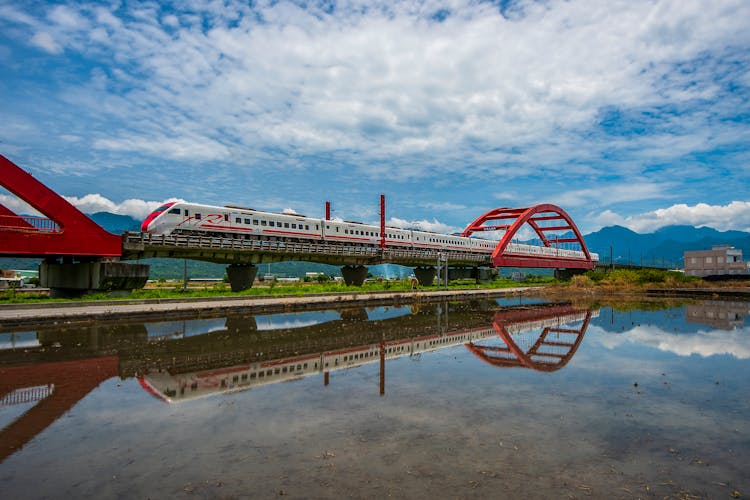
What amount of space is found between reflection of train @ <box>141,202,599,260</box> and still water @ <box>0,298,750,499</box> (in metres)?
17.8

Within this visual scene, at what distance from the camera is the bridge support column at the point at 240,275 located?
124 feet

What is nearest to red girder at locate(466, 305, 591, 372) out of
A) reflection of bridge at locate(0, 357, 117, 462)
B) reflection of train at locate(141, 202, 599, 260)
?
reflection of bridge at locate(0, 357, 117, 462)

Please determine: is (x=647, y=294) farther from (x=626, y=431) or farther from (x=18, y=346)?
(x=18, y=346)

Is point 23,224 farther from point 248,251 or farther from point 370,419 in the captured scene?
point 370,419

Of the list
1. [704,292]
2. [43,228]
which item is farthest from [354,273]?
[704,292]

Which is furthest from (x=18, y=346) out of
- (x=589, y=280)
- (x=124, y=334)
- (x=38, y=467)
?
(x=589, y=280)

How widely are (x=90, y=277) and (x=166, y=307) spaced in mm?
7674

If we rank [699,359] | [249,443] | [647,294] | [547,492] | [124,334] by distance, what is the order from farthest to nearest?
[647,294] < [124,334] < [699,359] < [249,443] < [547,492]

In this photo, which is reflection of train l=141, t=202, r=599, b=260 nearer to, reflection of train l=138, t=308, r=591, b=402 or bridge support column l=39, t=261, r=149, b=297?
bridge support column l=39, t=261, r=149, b=297

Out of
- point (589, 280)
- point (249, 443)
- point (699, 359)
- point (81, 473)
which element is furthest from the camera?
point (589, 280)

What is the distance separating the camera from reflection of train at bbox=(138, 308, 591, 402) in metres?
10.4

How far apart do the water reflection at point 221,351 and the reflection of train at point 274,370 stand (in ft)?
0.09

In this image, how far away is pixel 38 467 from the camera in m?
6.16

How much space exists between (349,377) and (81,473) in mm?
6601
